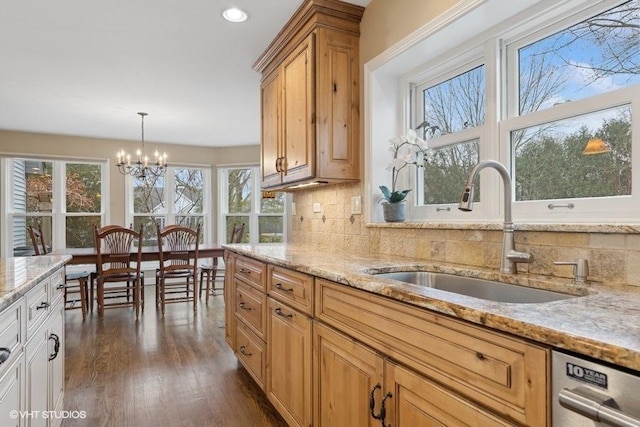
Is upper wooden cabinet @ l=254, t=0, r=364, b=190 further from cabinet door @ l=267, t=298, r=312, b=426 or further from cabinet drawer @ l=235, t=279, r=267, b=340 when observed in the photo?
cabinet door @ l=267, t=298, r=312, b=426

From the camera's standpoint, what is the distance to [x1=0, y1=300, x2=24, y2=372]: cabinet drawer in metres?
1.07

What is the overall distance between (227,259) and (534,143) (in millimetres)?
2226

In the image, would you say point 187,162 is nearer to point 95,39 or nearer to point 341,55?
point 95,39

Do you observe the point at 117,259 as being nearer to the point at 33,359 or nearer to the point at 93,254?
the point at 93,254

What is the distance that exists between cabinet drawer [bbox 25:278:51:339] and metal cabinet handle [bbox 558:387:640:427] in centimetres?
158

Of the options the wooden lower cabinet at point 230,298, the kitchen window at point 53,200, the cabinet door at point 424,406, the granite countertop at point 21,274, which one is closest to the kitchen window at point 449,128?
the cabinet door at point 424,406

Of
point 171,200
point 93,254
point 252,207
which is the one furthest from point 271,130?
point 171,200

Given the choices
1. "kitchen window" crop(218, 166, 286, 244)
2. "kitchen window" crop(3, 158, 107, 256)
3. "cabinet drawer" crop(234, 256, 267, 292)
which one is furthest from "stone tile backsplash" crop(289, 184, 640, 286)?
"kitchen window" crop(3, 158, 107, 256)

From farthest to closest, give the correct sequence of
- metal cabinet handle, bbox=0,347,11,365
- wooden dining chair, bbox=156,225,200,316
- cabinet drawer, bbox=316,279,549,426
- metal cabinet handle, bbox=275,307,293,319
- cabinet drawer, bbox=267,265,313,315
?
1. wooden dining chair, bbox=156,225,200,316
2. metal cabinet handle, bbox=275,307,293,319
3. cabinet drawer, bbox=267,265,313,315
4. metal cabinet handle, bbox=0,347,11,365
5. cabinet drawer, bbox=316,279,549,426

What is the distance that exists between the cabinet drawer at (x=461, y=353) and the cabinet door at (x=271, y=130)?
5.87 feet

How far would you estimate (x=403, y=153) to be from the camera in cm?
220

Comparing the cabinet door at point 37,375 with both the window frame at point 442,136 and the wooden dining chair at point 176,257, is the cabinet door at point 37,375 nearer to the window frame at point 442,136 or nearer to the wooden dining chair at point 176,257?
the window frame at point 442,136

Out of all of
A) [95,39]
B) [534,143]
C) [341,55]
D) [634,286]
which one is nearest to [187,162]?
[95,39]

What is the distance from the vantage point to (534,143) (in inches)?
64.1
